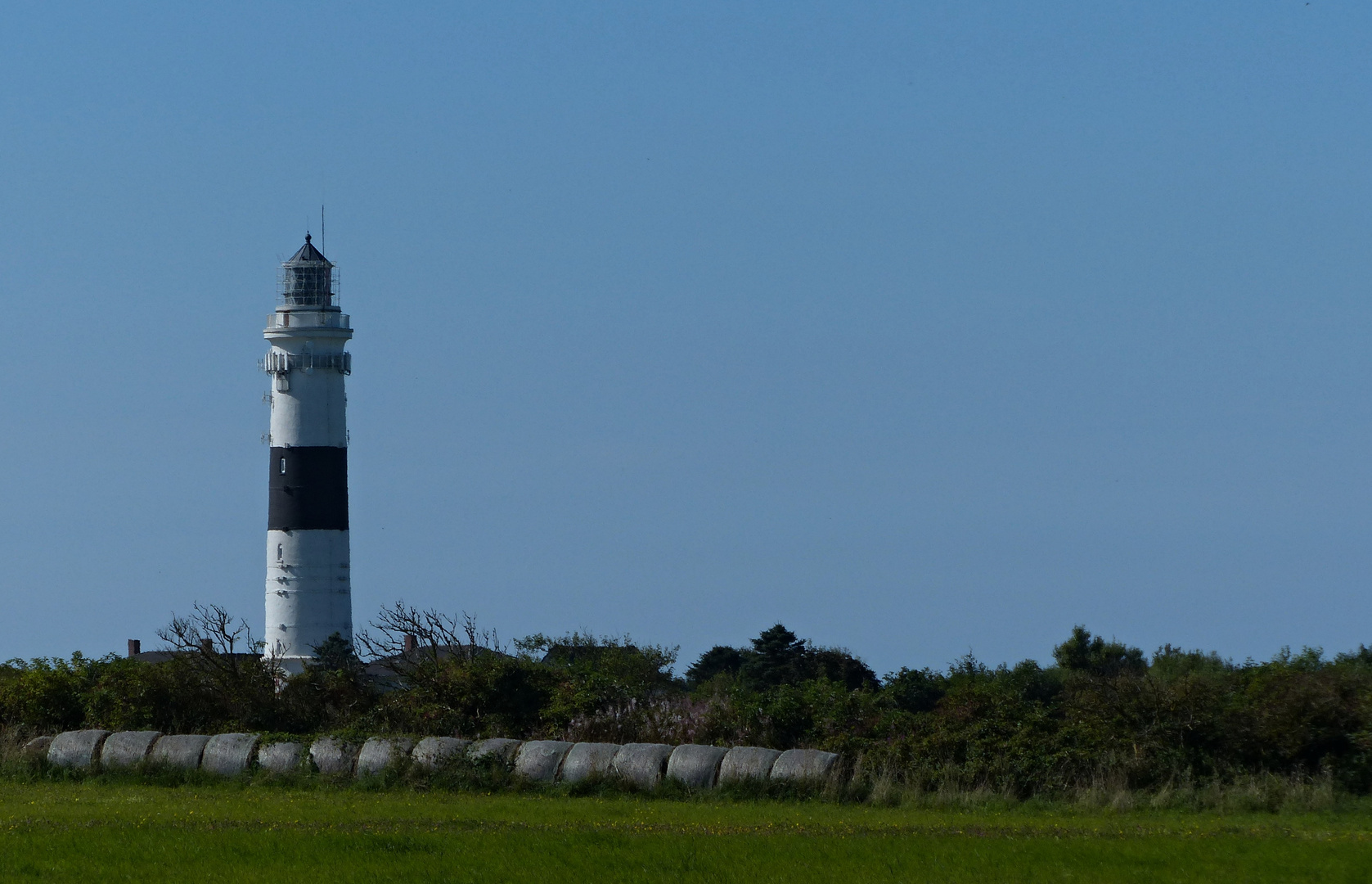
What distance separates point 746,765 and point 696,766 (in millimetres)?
664

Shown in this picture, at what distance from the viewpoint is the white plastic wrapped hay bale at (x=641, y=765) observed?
22.7 metres

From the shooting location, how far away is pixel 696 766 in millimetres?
22484

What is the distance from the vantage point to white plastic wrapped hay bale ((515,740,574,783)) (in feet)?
76.2

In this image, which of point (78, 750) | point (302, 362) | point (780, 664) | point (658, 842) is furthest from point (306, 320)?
point (658, 842)

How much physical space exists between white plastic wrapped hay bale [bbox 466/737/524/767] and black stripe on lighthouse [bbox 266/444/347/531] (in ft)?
97.4

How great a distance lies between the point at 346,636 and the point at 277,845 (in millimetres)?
36707

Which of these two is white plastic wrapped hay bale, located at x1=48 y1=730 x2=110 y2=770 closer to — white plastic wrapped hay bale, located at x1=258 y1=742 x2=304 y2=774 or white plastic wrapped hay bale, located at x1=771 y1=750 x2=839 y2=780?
white plastic wrapped hay bale, located at x1=258 y1=742 x2=304 y2=774

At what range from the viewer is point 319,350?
5450cm

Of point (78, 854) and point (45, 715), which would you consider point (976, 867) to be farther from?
point (45, 715)

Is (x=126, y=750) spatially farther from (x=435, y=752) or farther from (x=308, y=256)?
(x=308, y=256)

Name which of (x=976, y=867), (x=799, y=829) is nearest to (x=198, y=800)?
(x=799, y=829)

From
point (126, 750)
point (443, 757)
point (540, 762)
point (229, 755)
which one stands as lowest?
point (540, 762)

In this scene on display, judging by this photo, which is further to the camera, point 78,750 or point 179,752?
point 78,750

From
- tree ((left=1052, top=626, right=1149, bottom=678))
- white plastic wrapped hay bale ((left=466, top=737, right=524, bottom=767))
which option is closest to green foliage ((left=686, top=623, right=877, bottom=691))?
tree ((left=1052, top=626, right=1149, bottom=678))
